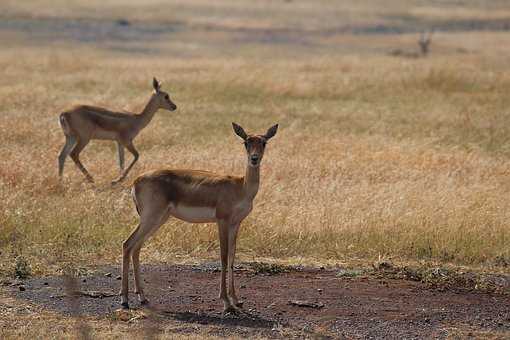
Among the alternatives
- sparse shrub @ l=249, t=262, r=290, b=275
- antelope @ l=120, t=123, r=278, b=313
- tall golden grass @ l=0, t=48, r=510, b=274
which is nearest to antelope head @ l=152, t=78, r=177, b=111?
tall golden grass @ l=0, t=48, r=510, b=274

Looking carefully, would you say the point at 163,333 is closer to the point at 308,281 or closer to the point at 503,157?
the point at 308,281

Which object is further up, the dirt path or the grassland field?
Result: the grassland field

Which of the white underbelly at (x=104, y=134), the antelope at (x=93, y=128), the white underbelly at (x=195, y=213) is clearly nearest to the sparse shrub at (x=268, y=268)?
the white underbelly at (x=195, y=213)

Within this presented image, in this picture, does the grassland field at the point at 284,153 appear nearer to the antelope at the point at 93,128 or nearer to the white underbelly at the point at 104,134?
the antelope at the point at 93,128

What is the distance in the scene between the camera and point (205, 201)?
8281 mm

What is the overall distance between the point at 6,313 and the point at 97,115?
22.5 feet

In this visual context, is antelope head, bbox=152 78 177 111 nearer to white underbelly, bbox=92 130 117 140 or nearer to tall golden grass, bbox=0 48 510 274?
tall golden grass, bbox=0 48 510 274

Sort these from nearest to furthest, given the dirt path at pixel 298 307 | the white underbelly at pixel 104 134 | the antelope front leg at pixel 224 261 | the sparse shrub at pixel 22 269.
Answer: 1. the dirt path at pixel 298 307
2. the antelope front leg at pixel 224 261
3. the sparse shrub at pixel 22 269
4. the white underbelly at pixel 104 134

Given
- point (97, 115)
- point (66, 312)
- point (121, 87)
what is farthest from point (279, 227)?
point (121, 87)

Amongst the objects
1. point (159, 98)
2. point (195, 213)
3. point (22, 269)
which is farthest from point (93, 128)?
point (195, 213)

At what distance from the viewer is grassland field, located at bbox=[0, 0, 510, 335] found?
10.5 m

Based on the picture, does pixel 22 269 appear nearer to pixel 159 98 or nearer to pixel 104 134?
pixel 104 134

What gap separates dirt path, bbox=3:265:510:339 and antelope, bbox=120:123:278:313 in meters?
0.30

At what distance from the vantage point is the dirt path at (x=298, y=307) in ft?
25.9
